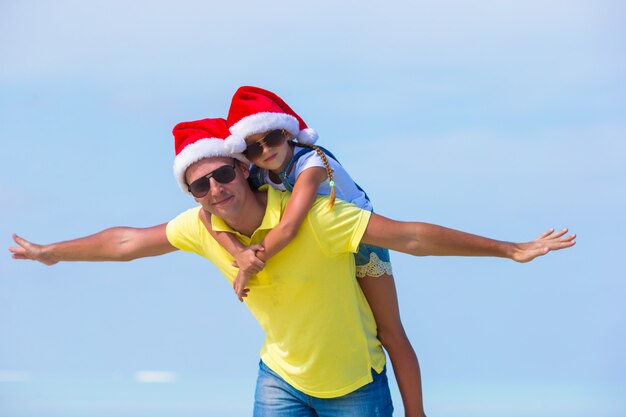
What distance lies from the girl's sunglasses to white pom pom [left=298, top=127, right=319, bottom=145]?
0.76 feet

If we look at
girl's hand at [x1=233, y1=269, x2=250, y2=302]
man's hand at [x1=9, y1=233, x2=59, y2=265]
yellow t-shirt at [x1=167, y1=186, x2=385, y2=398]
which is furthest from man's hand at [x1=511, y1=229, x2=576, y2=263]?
man's hand at [x1=9, y1=233, x2=59, y2=265]

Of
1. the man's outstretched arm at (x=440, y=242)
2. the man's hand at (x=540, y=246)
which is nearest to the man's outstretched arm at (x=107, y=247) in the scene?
the man's outstretched arm at (x=440, y=242)

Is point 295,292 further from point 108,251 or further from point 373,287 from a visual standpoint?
point 108,251

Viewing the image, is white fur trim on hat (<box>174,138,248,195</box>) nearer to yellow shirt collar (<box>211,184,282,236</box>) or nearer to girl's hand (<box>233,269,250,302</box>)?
yellow shirt collar (<box>211,184,282,236</box>)

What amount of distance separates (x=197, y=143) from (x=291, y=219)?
59 cm

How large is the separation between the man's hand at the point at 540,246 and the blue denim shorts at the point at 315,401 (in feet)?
2.88

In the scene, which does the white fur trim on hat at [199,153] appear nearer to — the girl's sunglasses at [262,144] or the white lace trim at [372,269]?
the girl's sunglasses at [262,144]

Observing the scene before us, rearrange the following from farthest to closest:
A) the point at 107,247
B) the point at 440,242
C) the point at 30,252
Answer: the point at 30,252, the point at 107,247, the point at 440,242

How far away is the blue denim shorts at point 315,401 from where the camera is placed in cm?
427

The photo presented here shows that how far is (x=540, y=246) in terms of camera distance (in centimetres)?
400

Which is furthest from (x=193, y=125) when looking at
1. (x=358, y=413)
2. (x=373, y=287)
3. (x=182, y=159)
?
(x=358, y=413)

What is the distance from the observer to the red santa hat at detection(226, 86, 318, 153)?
434 cm

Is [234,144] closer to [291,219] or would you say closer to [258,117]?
[258,117]

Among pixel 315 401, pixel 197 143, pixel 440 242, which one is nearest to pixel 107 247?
pixel 197 143
